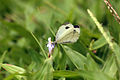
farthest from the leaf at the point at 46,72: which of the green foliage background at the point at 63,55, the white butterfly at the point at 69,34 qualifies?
the white butterfly at the point at 69,34

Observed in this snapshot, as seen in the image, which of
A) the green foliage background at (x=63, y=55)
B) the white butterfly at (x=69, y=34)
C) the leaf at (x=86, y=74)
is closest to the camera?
the leaf at (x=86, y=74)

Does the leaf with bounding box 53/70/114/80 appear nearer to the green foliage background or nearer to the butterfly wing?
the green foliage background

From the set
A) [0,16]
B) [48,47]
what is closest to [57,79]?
[48,47]

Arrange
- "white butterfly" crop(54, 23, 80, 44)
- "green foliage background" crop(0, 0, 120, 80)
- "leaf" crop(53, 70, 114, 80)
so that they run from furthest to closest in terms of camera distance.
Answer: "white butterfly" crop(54, 23, 80, 44)
"green foliage background" crop(0, 0, 120, 80)
"leaf" crop(53, 70, 114, 80)

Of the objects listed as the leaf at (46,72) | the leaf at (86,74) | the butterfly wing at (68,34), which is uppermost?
the butterfly wing at (68,34)

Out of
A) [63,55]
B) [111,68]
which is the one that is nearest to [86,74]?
[111,68]

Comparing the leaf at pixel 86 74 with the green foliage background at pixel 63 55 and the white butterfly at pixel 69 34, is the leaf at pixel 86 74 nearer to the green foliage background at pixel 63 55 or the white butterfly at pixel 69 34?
the green foliage background at pixel 63 55

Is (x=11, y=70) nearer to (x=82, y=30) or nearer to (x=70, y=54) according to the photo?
(x=70, y=54)

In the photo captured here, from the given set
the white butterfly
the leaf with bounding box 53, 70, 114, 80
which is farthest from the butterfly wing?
the leaf with bounding box 53, 70, 114, 80
